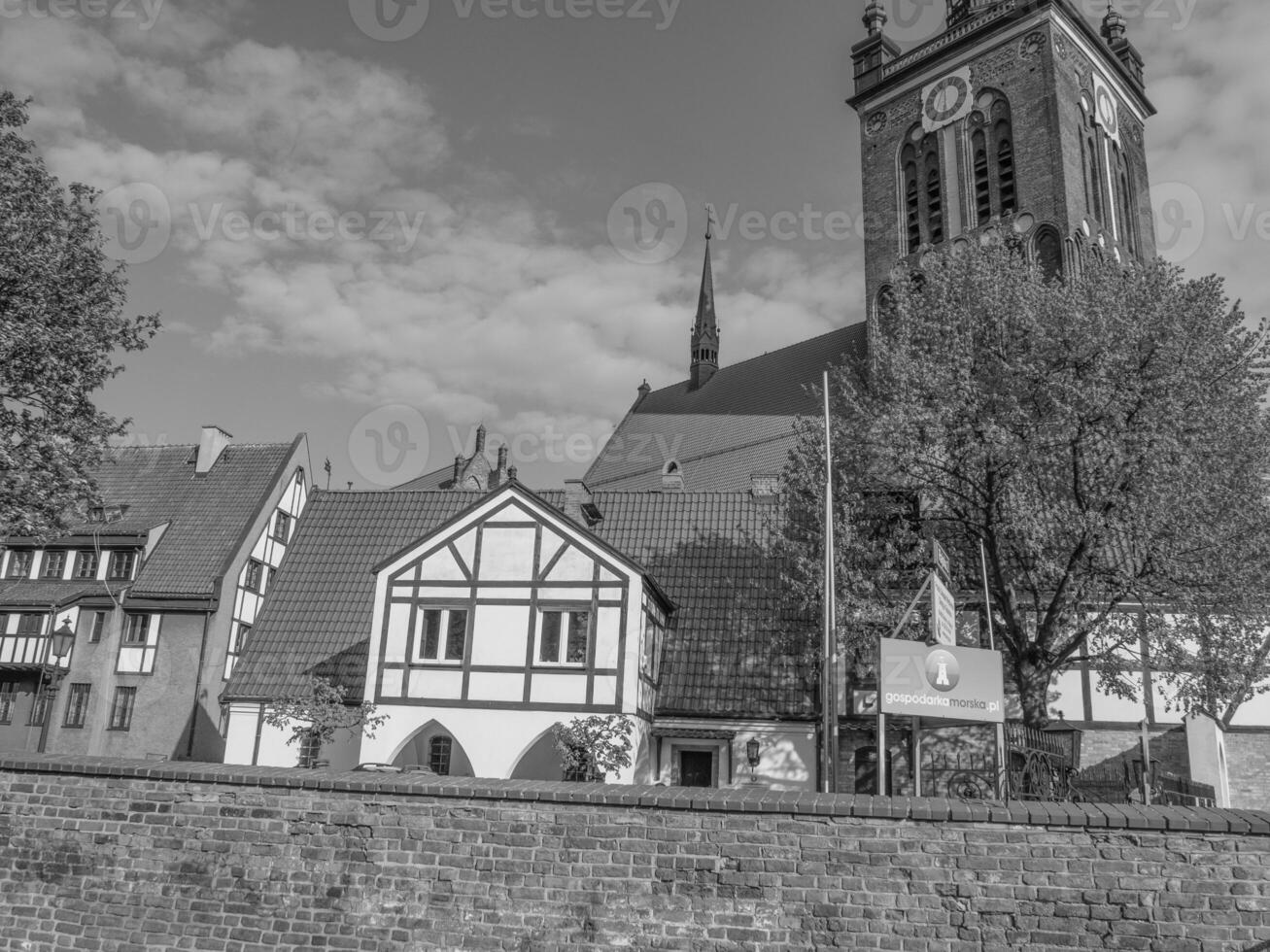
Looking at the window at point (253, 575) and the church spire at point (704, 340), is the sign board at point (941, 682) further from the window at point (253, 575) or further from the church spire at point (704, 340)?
the church spire at point (704, 340)

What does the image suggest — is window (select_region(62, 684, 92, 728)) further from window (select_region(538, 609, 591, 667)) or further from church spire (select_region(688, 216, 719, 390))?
church spire (select_region(688, 216, 719, 390))

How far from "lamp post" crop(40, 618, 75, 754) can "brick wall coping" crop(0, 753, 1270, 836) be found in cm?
1858

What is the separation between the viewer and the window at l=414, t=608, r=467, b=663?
22406 mm

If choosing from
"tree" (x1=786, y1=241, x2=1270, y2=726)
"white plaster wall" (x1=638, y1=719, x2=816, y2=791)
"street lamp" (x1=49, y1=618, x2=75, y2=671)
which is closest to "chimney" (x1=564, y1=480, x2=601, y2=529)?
"white plaster wall" (x1=638, y1=719, x2=816, y2=791)

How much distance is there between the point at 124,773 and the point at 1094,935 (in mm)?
8856

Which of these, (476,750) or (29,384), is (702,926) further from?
(29,384)

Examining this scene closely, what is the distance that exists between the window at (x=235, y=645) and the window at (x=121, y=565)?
12.0 ft

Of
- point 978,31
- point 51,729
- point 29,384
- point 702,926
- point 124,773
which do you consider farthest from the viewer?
point 978,31

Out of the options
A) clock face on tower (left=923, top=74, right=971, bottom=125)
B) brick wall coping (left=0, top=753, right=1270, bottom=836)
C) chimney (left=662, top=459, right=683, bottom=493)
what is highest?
clock face on tower (left=923, top=74, right=971, bottom=125)

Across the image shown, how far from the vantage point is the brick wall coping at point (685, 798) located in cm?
841

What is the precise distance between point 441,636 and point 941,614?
11.6 meters

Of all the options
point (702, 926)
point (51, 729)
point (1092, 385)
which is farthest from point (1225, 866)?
point (51, 729)

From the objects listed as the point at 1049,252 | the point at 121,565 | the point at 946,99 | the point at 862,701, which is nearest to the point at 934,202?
the point at 946,99

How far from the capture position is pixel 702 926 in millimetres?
8961
